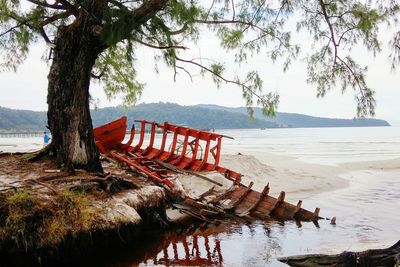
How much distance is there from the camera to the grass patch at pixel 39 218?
5.28m

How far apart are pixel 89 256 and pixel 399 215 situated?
304 inches

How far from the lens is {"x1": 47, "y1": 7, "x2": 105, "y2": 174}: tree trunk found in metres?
8.05

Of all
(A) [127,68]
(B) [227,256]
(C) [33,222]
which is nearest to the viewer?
(C) [33,222]

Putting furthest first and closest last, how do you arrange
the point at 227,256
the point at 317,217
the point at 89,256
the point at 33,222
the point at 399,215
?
the point at 399,215 < the point at 317,217 < the point at 227,256 < the point at 89,256 < the point at 33,222

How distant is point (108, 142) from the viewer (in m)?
12.6

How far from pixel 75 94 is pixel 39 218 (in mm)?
3307

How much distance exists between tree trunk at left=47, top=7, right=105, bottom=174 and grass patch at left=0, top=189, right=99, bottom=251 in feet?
7.40

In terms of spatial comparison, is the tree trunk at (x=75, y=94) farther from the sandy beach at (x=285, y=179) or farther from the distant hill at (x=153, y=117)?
the distant hill at (x=153, y=117)

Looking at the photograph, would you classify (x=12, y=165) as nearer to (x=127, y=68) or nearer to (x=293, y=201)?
(x=127, y=68)

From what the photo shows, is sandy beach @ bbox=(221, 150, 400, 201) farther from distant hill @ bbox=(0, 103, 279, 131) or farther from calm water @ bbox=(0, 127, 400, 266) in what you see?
distant hill @ bbox=(0, 103, 279, 131)

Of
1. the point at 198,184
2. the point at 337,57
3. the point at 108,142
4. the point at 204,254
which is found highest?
the point at 337,57

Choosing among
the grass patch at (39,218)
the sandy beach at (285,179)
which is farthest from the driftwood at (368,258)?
the sandy beach at (285,179)

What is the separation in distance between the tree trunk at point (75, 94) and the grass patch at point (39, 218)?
2256 mm

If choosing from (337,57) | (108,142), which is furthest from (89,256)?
(108,142)
